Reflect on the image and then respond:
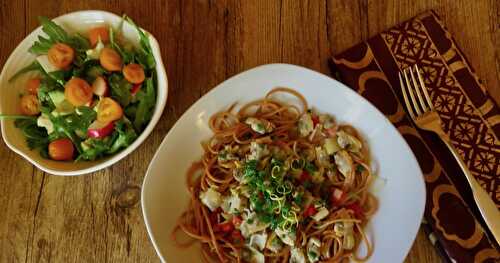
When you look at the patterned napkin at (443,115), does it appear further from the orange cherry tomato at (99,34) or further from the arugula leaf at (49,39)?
the arugula leaf at (49,39)

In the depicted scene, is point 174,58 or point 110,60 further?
point 174,58

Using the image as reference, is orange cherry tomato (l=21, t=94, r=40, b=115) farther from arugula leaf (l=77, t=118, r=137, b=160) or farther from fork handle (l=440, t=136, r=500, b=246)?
fork handle (l=440, t=136, r=500, b=246)

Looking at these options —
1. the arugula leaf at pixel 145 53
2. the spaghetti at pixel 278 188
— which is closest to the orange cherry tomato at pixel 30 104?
the arugula leaf at pixel 145 53

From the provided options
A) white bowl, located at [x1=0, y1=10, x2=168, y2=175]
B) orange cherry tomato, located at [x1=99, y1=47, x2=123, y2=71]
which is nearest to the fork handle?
white bowl, located at [x1=0, y1=10, x2=168, y2=175]

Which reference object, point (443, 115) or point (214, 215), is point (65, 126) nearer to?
point (214, 215)

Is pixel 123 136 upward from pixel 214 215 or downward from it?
upward

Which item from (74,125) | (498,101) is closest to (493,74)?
(498,101)

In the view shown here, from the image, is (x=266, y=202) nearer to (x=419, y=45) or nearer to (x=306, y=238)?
(x=306, y=238)

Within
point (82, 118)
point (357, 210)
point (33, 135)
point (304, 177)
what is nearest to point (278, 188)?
point (304, 177)

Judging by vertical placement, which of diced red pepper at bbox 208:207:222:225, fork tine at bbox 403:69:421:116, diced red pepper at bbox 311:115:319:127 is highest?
fork tine at bbox 403:69:421:116
